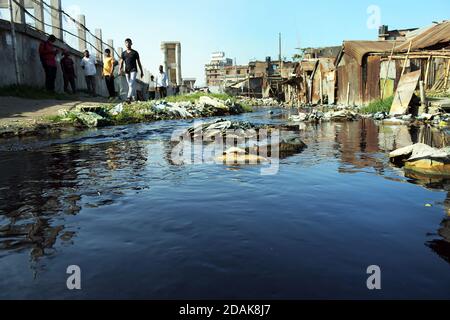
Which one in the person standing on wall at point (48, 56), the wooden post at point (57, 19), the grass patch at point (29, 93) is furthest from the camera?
the wooden post at point (57, 19)

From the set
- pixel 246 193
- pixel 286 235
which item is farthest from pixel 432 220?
pixel 246 193

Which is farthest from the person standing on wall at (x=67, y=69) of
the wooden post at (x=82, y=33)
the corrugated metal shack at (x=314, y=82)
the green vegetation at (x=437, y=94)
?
the corrugated metal shack at (x=314, y=82)

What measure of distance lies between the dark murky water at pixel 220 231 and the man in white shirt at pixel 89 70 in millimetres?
10381

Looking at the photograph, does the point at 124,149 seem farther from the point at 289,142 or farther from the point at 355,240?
the point at 355,240

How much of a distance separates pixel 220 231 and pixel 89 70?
13.7 meters

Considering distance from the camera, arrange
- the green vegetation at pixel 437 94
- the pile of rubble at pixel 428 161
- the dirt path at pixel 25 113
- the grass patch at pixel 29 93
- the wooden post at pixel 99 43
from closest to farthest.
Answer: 1. the pile of rubble at pixel 428 161
2. the dirt path at pixel 25 113
3. the grass patch at pixel 29 93
4. the green vegetation at pixel 437 94
5. the wooden post at pixel 99 43

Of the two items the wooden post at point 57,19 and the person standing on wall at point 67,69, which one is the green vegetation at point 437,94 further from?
the wooden post at point 57,19

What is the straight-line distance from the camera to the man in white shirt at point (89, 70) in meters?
14.5

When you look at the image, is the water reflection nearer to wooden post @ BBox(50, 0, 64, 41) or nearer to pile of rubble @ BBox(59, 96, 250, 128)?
pile of rubble @ BBox(59, 96, 250, 128)

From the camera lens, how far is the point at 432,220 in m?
2.90

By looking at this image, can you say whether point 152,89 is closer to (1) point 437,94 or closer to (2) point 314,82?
(2) point 314,82

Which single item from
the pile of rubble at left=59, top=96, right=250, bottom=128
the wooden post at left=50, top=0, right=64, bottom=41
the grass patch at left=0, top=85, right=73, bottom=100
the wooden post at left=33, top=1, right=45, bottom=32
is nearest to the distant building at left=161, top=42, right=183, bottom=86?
the pile of rubble at left=59, top=96, right=250, bottom=128

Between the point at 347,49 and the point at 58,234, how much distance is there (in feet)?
67.8

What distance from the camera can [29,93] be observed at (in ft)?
36.3
